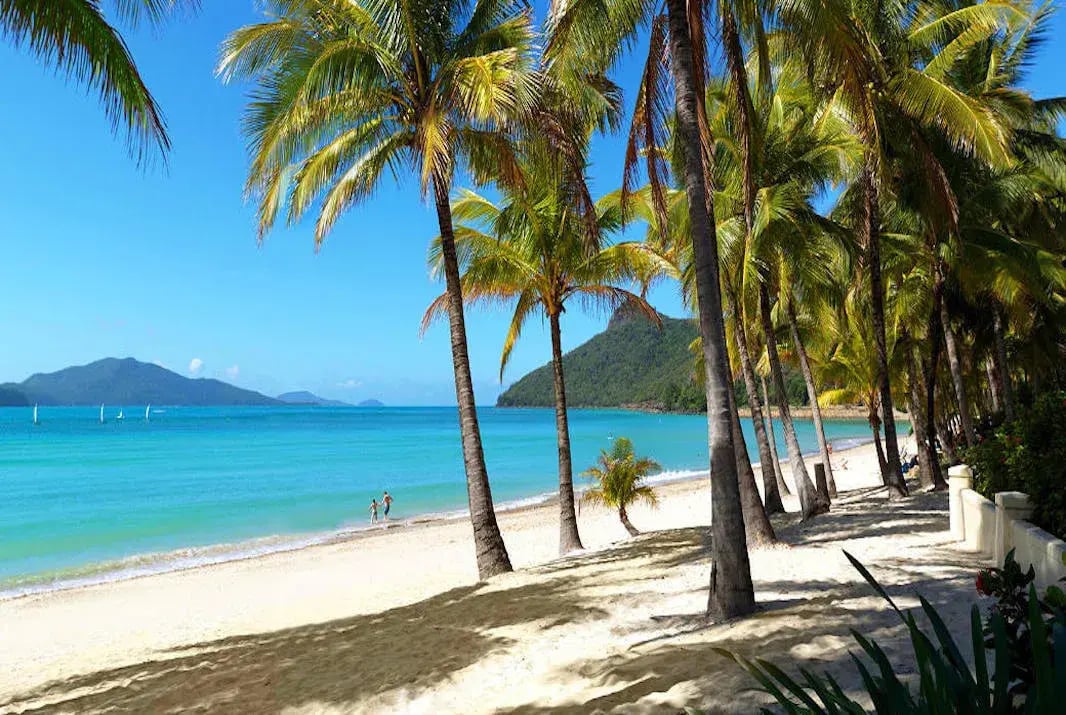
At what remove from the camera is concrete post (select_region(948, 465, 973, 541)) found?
787 cm

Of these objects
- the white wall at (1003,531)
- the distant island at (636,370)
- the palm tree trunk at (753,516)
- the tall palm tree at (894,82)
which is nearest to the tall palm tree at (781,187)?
the tall palm tree at (894,82)

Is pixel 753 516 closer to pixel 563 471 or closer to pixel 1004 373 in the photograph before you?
pixel 563 471

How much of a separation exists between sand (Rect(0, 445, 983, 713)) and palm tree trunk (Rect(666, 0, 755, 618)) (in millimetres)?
337

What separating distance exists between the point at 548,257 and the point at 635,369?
15149 centimetres

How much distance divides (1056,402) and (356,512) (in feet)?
86.6

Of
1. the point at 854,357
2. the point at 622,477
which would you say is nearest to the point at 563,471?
the point at 622,477

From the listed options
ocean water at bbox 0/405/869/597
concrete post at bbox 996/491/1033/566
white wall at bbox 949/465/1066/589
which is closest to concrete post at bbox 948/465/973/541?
white wall at bbox 949/465/1066/589

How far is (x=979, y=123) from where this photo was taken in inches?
399

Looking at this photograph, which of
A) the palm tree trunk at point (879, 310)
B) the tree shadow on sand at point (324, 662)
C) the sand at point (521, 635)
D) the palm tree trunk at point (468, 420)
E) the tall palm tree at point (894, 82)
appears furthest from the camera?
the palm tree trunk at point (879, 310)

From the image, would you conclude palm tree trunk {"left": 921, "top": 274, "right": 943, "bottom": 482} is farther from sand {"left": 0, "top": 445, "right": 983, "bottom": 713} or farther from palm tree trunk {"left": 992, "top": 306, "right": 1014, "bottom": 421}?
sand {"left": 0, "top": 445, "right": 983, "bottom": 713}

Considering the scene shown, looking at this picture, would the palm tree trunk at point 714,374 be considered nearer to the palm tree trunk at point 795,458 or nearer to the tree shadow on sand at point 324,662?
the tree shadow on sand at point 324,662

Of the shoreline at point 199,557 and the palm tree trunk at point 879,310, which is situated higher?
the palm tree trunk at point 879,310

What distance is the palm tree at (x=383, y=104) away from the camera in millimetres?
9516

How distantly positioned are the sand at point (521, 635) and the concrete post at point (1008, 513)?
366 mm
